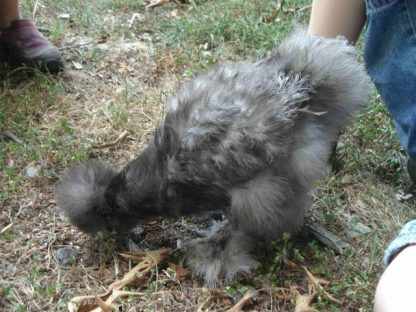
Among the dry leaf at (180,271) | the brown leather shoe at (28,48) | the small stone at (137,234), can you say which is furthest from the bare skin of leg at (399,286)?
the brown leather shoe at (28,48)

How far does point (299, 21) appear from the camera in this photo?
3.12 m

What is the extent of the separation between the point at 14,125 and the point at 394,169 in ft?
5.09

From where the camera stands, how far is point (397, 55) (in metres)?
1.74

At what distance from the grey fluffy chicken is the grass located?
12cm

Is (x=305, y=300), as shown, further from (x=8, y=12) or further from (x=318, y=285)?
(x=8, y=12)

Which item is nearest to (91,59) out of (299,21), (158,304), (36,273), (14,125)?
(14,125)

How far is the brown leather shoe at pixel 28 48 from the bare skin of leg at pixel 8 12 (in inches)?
1.3

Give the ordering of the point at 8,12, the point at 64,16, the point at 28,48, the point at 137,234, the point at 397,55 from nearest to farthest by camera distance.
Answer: the point at 397,55
the point at 137,234
the point at 28,48
the point at 8,12
the point at 64,16

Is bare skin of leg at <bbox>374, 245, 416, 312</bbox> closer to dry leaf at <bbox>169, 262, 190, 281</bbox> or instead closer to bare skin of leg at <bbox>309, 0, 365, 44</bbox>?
dry leaf at <bbox>169, 262, 190, 281</bbox>

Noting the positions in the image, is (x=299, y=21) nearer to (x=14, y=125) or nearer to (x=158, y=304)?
(x=14, y=125)

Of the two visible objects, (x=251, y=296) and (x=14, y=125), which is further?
(x=14, y=125)

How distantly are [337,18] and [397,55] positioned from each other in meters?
0.28

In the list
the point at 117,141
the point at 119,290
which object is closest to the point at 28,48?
the point at 117,141

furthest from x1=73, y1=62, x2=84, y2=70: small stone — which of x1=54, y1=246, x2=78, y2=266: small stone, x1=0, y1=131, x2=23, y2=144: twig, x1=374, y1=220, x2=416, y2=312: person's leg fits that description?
x1=374, y1=220, x2=416, y2=312: person's leg
